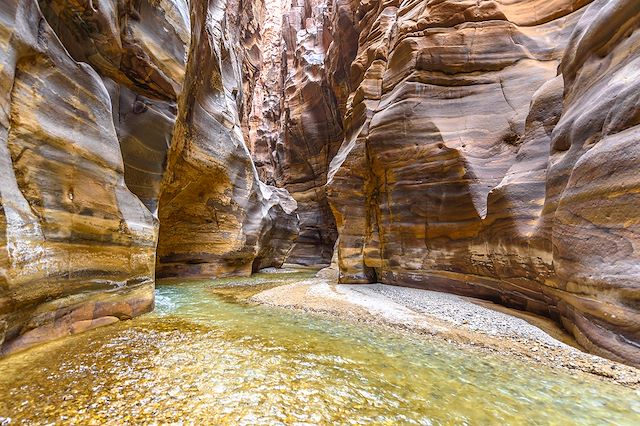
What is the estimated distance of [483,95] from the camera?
31.4ft

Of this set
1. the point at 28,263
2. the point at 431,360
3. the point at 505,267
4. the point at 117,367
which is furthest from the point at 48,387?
the point at 505,267

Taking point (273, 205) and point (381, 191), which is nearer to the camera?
point (381, 191)

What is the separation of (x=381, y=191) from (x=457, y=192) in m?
3.14

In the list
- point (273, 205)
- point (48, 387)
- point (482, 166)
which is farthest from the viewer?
point (273, 205)

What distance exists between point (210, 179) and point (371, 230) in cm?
737

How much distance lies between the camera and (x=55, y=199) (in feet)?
15.0

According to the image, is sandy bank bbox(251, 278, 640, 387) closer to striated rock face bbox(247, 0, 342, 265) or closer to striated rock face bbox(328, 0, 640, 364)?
striated rock face bbox(328, 0, 640, 364)

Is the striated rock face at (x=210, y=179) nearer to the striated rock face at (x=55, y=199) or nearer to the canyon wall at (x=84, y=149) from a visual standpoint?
the canyon wall at (x=84, y=149)

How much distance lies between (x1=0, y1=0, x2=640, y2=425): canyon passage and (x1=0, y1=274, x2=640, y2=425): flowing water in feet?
0.10

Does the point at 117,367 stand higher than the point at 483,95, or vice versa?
the point at 483,95

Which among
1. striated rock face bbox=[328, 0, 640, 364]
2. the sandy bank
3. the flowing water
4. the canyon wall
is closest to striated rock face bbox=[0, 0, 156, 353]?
the canyon wall

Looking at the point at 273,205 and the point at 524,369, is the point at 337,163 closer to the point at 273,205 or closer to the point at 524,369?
the point at 273,205

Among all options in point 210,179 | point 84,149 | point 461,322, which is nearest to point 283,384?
point 461,322

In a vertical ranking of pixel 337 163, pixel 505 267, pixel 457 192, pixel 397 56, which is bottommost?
pixel 505 267
